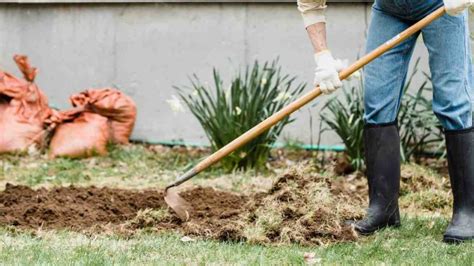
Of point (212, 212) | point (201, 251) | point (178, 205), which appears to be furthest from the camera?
point (212, 212)

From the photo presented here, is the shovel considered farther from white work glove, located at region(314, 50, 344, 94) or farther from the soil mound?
the soil mound

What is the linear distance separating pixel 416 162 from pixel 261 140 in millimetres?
1201

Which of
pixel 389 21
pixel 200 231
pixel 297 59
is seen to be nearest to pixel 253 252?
pixel 200 231

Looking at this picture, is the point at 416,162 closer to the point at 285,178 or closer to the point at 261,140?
the point at 261,140

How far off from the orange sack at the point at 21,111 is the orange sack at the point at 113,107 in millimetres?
312

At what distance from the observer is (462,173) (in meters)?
5.05

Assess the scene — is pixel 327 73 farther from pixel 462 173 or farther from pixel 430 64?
pixel 462 173

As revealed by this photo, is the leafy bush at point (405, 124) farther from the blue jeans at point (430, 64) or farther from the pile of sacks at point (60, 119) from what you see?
the blue jeans at point (430, 64)

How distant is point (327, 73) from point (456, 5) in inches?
27.1

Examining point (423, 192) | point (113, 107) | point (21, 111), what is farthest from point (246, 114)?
point (21, 111)

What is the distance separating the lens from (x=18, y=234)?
504 cm

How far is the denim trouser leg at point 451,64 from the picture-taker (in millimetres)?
4898

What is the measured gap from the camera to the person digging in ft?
16.1

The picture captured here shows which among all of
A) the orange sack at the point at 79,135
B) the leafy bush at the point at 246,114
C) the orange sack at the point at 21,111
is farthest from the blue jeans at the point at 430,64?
the orange sack at the point at 21,111
